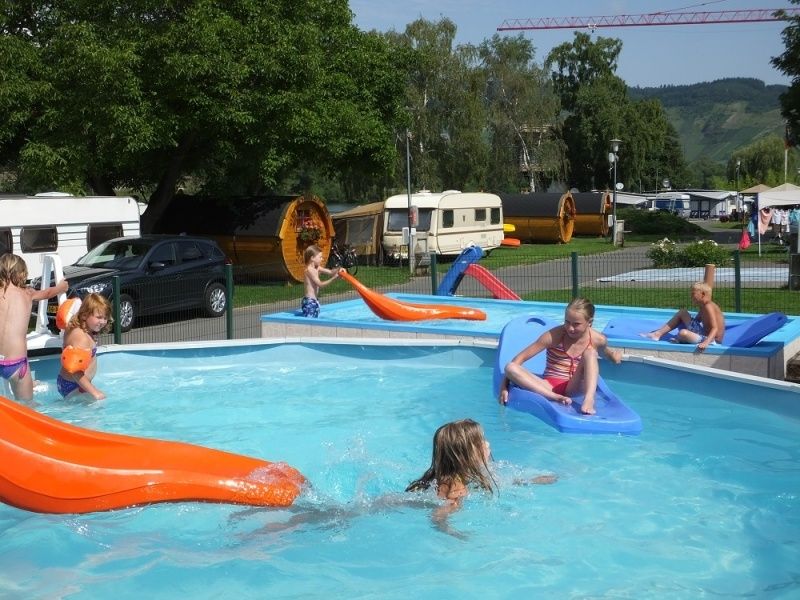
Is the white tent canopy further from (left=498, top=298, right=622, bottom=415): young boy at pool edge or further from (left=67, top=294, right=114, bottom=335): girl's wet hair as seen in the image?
(left=67, top=294, right=114, bottom=335): girl's wet hair

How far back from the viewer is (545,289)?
2088 cm

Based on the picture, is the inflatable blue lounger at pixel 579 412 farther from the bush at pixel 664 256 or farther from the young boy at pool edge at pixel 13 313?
the bush at pixel 664 256

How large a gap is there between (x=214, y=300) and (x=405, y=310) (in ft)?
20.0

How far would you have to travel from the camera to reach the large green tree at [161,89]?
68.3 ft

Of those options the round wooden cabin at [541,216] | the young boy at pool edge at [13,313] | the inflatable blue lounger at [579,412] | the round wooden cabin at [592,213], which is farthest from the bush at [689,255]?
the round wooden cabin at [592,213]

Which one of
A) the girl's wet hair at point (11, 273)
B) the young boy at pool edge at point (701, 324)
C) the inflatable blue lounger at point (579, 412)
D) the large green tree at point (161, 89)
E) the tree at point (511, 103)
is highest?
the tree at point (511, 103)

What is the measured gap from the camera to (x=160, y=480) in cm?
657

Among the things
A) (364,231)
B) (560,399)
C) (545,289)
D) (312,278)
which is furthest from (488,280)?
Result: (364,231)

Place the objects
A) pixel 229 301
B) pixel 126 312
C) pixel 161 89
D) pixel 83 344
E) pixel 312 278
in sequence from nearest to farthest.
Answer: pixel 83 344
pixel 312 278
pixel 229 301
pixel 126 312
pixel 161 89

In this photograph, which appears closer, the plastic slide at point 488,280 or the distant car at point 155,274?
the distant car at point 155,274

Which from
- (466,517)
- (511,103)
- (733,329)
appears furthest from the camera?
(511,103)

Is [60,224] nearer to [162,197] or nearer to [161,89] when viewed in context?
[161,89]

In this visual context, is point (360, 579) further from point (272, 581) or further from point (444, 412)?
point (444, 412)

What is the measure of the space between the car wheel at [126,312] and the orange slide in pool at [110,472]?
31.4ft
